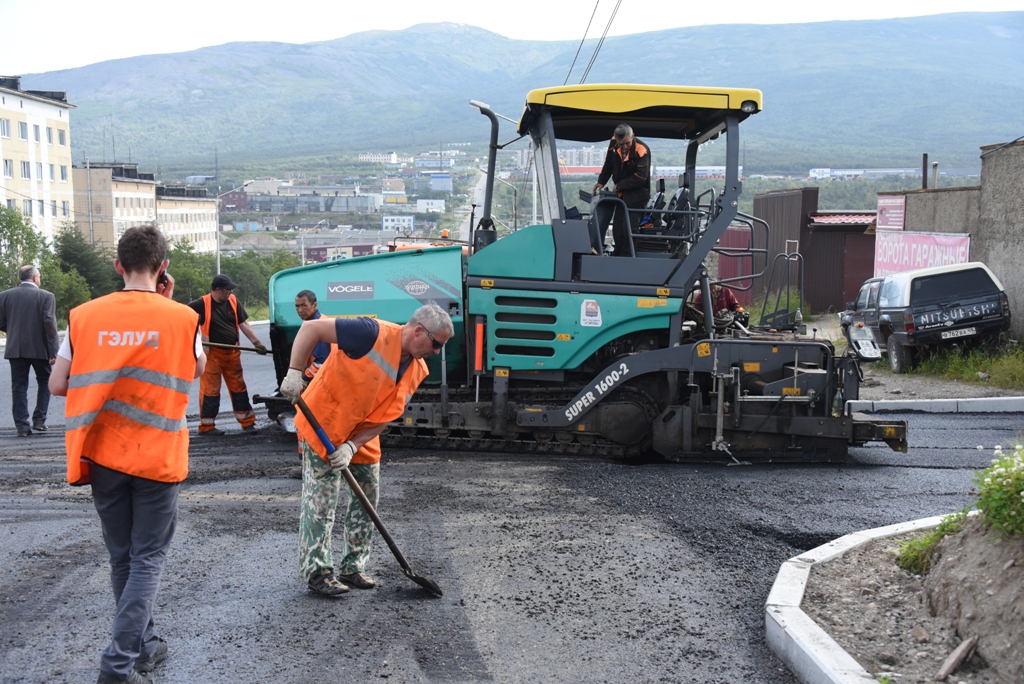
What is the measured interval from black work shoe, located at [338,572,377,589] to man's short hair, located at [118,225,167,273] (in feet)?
6.46

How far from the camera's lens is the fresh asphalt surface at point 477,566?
426 centimetres

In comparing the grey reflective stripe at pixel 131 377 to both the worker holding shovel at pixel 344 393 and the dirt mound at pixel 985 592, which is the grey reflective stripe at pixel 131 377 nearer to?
the worker holding shovel at pixel 344 393

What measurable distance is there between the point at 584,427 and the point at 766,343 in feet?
5.52

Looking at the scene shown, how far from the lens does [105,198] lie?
90.9 meters

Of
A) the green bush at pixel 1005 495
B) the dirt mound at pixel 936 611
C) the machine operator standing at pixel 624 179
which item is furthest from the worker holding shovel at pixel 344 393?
the machine operator standing at pixel 624 179

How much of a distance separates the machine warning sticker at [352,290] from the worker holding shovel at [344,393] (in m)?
Answer: 3.52

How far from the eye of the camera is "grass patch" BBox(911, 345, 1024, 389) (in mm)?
12617

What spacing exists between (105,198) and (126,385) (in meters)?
95.2

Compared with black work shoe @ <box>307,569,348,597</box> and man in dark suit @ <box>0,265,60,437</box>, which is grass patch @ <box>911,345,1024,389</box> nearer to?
black work shoe @ <box>307,569,348,597</box>

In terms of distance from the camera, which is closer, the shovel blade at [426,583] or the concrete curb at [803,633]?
the concrete curb at [803,633]

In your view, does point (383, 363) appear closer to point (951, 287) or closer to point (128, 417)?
point (128, 417)

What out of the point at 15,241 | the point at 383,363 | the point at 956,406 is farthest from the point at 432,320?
the point at 15,241

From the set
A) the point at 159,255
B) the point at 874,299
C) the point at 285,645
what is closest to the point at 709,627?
the point at 285,645

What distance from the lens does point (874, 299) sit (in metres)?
16.3
